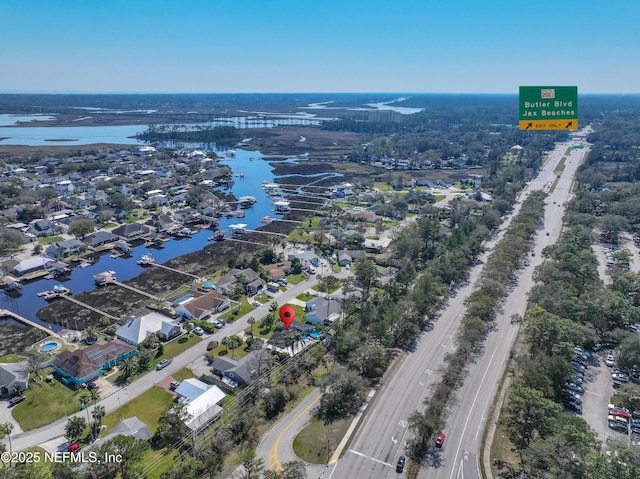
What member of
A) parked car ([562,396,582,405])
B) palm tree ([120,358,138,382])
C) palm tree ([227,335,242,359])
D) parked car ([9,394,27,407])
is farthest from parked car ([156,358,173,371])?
parked car ([562,396,582,405])

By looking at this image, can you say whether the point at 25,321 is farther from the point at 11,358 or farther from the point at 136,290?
the point at 136,290

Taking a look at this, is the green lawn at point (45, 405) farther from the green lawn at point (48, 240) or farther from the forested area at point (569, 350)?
the green lawn at point (48, 240)

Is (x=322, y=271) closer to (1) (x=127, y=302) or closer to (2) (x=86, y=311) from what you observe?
(1) (x=127, y=302)

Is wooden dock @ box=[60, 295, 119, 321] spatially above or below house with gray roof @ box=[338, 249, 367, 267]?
below

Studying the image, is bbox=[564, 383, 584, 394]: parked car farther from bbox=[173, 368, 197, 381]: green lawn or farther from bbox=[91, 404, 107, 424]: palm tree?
bbox=[91, 404, 107, 424]: palm tree

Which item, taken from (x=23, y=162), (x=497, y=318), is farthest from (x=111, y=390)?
(x=23, y=162)

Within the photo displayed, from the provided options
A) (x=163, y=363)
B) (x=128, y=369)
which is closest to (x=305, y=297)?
(x=163, y=363)

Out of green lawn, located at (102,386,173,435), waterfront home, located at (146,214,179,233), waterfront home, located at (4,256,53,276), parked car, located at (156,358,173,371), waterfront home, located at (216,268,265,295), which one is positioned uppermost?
waterfront home, located at (146,214,179,233)
